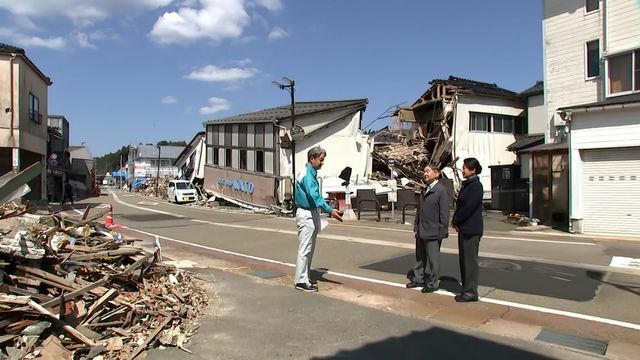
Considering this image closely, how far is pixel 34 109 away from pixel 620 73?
1180 inches

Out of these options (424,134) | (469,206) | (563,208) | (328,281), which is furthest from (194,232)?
(424,134)

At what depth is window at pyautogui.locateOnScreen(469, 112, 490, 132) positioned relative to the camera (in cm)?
2998

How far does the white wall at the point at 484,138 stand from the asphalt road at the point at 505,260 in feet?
49.0

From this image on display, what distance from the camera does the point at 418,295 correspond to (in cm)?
698

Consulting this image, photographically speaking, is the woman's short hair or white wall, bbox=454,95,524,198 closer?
the woman's short hair

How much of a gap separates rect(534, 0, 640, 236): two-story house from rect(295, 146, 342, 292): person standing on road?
444 inches

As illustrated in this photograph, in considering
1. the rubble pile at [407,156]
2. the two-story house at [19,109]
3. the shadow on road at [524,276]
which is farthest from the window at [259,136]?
the shadow on road at [524,276]

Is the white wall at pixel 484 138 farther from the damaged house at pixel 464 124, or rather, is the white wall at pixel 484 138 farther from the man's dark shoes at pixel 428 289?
the man's dark shoes at pixel 428 289

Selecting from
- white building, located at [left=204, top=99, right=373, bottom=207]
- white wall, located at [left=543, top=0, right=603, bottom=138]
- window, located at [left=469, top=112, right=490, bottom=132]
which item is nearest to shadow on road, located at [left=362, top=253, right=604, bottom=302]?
white wall, located at [left=543, top=0, right=603, bottom=138]

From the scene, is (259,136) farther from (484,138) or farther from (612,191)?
(612,191)

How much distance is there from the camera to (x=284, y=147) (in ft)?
94.1

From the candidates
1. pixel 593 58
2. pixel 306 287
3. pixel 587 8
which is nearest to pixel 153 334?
pixel 306 287

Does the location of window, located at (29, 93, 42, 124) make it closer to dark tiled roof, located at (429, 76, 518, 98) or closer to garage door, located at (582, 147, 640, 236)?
dark tiled roof, located at (429, 76, 518, 98)

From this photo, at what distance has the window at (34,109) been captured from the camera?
27.5 m
